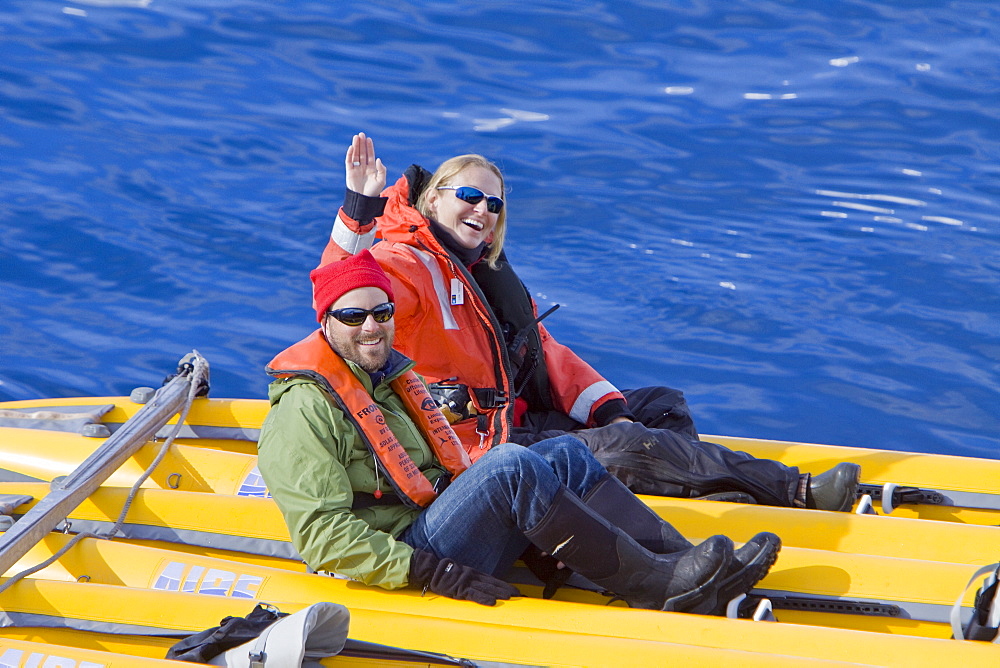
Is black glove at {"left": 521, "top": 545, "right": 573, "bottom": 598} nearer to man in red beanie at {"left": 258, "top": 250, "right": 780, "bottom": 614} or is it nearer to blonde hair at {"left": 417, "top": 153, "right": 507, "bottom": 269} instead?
man in red beanie at {"left": 258, "top": 250, "right": 780, "bottom": 614}

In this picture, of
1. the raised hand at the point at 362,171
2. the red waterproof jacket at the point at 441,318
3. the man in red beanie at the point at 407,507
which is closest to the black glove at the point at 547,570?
the man in red beanie at the point at 407,507

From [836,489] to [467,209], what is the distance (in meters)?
1.58

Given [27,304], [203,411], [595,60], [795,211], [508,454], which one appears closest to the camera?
[508,454]

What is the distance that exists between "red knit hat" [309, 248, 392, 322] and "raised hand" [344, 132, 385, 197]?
80 centimetres

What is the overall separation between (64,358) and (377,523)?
3.71 m

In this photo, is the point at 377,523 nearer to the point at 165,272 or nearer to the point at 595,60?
the point at 165,272

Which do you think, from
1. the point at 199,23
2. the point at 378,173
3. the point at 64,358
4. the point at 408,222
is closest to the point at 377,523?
the point at 408,222

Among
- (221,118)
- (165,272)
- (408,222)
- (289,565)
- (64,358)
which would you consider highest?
(221,118)

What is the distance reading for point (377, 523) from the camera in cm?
296

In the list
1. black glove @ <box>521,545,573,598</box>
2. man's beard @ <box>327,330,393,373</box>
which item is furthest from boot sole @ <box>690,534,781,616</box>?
man's beard @ <box>327,330,393,373</box>

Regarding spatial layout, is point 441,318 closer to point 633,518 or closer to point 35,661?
point 633,518

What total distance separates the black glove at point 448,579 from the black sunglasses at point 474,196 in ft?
4.36

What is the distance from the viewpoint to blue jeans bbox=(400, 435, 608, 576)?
283cm

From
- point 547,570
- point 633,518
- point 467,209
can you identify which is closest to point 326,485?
point 547,570
